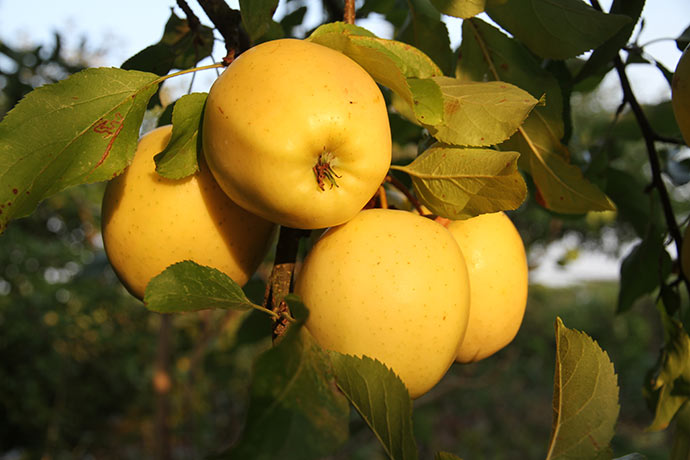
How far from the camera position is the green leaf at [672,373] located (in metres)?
0.78

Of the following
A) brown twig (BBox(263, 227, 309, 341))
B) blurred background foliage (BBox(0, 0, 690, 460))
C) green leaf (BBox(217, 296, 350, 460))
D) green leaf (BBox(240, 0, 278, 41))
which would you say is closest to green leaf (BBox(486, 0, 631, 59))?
green leaf (BBox(240, 0, 278, 41))

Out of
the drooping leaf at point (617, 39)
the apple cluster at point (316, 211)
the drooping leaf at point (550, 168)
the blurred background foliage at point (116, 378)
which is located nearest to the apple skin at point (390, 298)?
the apple cluster at point (316, 211)

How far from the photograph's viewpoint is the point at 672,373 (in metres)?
0.79

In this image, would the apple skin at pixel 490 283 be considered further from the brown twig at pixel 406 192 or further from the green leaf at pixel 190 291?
the green leaf at pixel 190 291

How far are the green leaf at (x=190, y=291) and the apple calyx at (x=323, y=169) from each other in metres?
0.13

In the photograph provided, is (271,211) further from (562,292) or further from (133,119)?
(562,292)

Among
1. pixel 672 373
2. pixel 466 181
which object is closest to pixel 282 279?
pixel 466 181

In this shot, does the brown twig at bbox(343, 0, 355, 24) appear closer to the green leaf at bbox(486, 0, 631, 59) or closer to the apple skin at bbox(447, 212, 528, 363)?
the green leaf at bbox(486, 0, 631, 59)

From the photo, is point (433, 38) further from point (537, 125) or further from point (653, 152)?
point (653, 152)

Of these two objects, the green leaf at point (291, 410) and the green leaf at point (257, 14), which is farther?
the green leaf at point (257, 14)

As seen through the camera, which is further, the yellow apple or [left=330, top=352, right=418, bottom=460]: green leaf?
the yellow apple

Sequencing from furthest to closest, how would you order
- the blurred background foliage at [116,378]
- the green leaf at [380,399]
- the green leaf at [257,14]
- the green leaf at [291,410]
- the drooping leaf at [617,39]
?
the blurred background foliage at [116,378] < the drooping leaf at [617,39] < the green leaf at [257,14] < the green leaf at [380,399] < the green leaf at [291,410]

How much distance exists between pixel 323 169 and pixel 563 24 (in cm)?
40

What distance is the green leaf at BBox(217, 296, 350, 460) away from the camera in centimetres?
38
